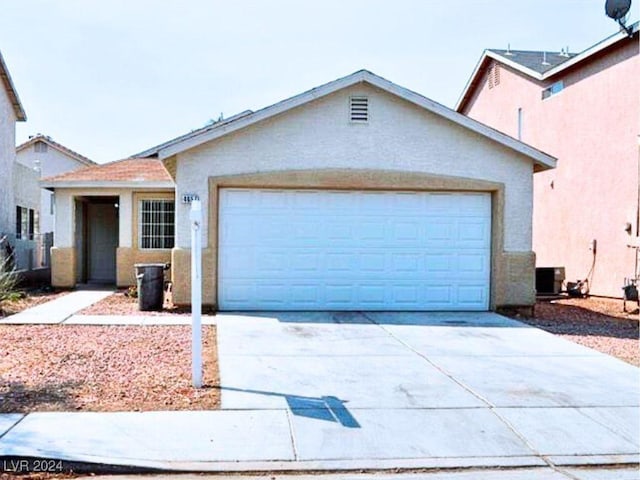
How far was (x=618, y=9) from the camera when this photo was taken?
15.2 metres

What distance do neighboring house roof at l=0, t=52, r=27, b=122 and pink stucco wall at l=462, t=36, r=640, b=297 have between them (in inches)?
693

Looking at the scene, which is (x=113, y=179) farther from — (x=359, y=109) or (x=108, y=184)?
(x=359, y=109)

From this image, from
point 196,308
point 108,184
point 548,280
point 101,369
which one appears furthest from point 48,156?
point 196,308

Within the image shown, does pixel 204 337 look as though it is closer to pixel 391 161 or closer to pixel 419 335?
pixel 419 335

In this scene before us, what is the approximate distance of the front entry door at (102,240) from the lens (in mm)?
20734

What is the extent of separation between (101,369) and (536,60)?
66.9 feet

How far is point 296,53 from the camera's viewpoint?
45.8 ft

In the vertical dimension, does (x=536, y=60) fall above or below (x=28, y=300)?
above

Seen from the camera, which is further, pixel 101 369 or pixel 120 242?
pixel 120 242

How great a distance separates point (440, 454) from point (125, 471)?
2609mm

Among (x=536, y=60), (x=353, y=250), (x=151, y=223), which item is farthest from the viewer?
(x=536, y=60)

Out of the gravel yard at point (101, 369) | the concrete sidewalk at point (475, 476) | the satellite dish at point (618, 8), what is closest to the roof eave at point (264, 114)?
the gravel yard at point (101, 369)

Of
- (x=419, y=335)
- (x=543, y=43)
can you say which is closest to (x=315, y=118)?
(x=419, y=335)
